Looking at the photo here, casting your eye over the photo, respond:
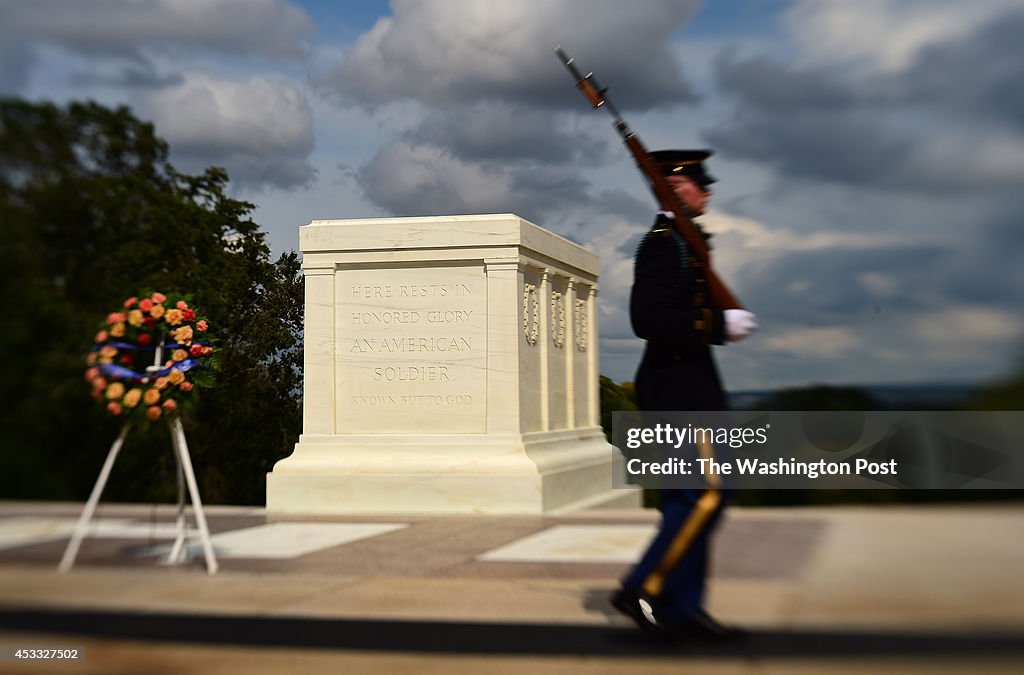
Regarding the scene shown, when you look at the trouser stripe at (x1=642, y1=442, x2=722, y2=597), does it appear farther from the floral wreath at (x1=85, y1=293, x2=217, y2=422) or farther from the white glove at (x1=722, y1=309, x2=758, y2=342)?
the floral wreath at (x1=85, y1=293, x2=217, y2=422)

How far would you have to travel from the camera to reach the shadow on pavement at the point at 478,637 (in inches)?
141

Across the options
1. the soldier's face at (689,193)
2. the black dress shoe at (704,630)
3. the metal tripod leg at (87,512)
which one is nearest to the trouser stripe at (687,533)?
the black dress shoe at (704,630)

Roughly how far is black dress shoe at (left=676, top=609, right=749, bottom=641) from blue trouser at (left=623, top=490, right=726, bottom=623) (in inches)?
1.7

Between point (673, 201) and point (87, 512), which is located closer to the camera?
point (673, 201)

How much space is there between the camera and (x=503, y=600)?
4.57 m

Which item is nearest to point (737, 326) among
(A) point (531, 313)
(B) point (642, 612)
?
(B) point (642, 612)

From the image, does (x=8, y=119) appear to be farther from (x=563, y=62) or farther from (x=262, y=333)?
(x=262, y=333)

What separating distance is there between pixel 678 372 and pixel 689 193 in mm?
777

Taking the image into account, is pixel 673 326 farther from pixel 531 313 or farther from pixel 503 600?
pixel 531 313

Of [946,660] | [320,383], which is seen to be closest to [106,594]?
[946,660]

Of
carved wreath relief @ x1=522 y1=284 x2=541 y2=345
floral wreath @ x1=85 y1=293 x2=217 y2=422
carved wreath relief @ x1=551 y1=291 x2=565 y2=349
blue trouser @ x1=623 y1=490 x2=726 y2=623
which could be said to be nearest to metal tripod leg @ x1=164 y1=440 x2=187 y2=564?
floral wreath @ x1=85 y1=293 x2=217 y2=422

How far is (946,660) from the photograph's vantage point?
134 inches

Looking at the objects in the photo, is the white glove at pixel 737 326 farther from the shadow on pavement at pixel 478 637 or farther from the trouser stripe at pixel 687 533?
the shadow on pavement at pixel 478 637

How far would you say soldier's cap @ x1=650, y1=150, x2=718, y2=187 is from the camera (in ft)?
14.2
